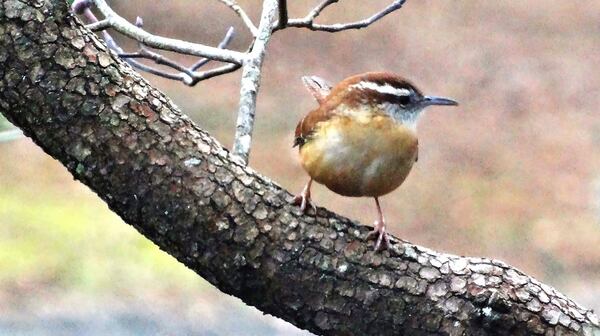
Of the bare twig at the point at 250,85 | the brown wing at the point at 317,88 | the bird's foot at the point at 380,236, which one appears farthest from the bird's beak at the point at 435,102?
the bird's foot at the point at 380,236

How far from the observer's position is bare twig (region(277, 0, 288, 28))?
3.62 metres

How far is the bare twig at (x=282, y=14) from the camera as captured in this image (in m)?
3.62

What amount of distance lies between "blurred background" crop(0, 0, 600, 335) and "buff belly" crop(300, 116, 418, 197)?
456cm

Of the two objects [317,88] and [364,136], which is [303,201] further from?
[317,88]

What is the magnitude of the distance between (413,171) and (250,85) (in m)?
7.60

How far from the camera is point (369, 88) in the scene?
11.7ft

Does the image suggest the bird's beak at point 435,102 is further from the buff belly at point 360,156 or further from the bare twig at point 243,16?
the bare twig at point 243,16

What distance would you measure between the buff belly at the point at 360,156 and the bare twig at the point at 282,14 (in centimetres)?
47

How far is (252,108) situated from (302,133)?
0.21 meters

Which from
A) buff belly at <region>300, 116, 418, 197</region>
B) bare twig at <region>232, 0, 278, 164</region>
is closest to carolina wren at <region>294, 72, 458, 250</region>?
buff belly at <region>300, 116, 418, 197</region>

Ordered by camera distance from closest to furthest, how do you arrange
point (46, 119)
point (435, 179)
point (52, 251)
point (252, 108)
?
point (46, 119)
point (252, 108)
point (52, 251)
point (435, 179)

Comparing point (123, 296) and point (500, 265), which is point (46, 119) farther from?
point (123, 296)

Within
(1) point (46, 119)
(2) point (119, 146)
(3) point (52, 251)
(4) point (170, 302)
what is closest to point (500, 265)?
(2) point (119, 146)

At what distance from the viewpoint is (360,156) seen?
3350 millimetres
